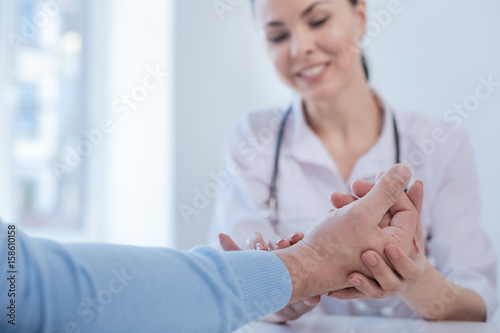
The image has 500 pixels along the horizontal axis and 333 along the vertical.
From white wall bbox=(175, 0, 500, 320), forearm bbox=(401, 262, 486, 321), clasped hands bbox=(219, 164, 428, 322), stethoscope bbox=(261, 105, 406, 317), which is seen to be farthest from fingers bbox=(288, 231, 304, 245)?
white wall bbox=(175, 0, 500, 320)

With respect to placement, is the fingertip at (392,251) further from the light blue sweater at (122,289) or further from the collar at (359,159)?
the collar at (359,159)

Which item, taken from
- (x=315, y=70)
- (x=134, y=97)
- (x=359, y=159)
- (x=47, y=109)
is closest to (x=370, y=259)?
(x=359, y=159)

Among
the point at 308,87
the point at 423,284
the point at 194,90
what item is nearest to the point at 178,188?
the point at 194,90

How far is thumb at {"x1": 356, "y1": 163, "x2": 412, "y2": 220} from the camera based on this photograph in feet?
2.31

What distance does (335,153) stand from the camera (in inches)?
46.7

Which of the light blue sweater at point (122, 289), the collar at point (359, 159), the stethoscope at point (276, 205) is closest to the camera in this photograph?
the light blue sweater at point (122, 289)

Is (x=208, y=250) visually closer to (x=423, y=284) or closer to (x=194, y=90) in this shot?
(x=423, y=284)

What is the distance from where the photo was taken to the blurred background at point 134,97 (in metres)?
1.69

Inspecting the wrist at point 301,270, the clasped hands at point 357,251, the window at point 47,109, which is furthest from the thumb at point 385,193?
the window at point 47,109

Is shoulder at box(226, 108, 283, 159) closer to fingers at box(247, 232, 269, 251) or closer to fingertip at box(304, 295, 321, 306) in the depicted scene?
fingers at box(247, 232, 269, 251)

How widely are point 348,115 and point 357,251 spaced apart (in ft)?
1.93

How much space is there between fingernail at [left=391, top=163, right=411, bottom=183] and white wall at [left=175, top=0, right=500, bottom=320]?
769mm

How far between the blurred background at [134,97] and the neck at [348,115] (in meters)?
0.40

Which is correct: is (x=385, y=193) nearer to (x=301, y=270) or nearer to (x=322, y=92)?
(x=301, y=270)
